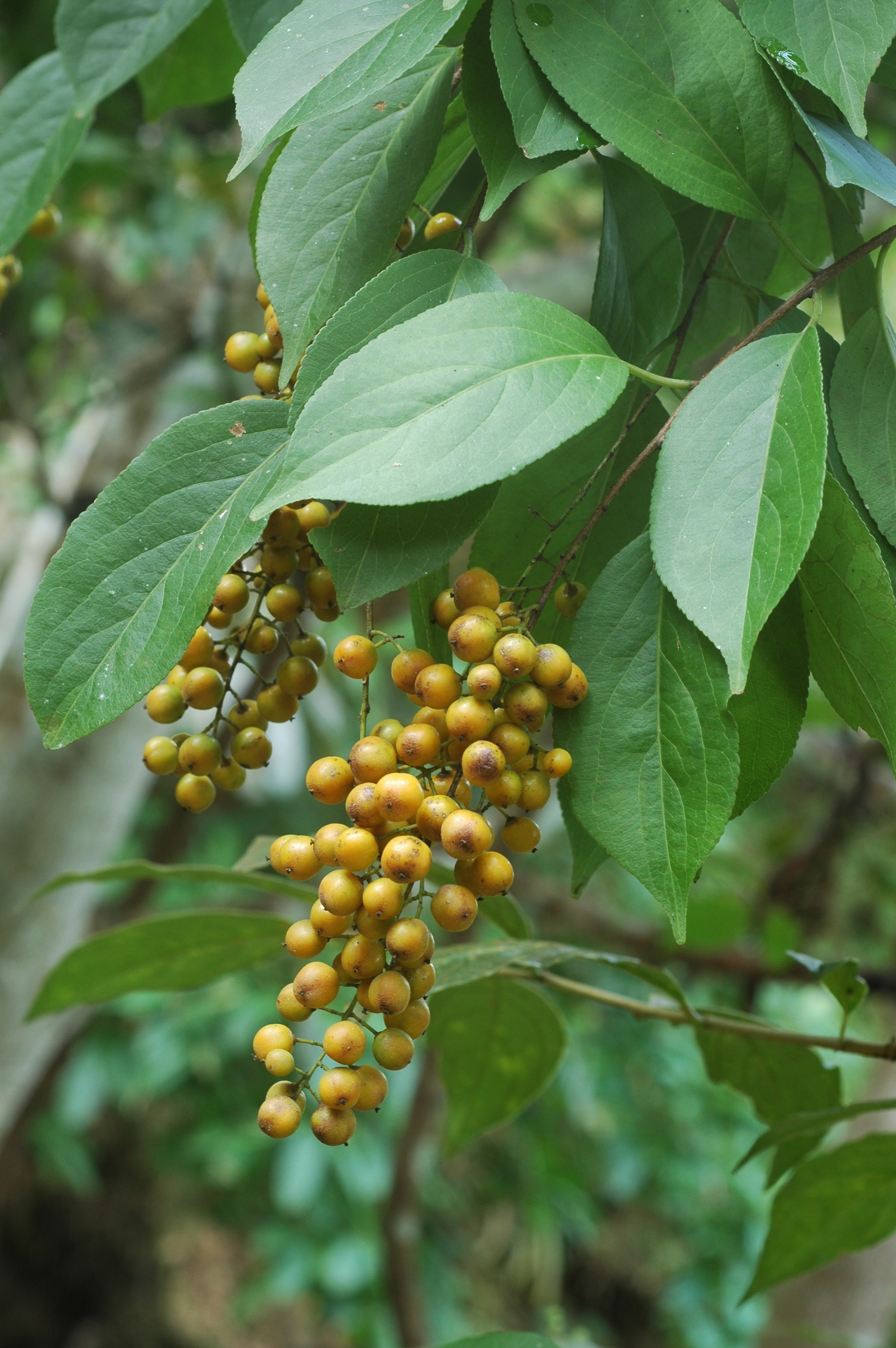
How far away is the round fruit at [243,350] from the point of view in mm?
407

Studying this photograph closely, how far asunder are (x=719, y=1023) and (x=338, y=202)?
1.46 ft

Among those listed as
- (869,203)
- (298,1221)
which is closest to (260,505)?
(869,203)

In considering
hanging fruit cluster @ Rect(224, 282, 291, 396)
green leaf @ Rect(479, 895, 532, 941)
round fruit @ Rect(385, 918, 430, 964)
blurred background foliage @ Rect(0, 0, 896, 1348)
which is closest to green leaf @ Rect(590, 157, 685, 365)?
hanging fruit cluster @ Rect(224, 282, 291, 396)

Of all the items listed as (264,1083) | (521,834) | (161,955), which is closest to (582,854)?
(521,834)

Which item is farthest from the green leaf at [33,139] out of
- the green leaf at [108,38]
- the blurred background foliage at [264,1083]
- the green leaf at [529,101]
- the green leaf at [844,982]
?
the blurred background foliage at [264,1083]

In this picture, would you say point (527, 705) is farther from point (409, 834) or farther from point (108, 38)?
point (108, 38)

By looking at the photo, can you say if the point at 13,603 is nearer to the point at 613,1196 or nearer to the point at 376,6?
the point at 376,6

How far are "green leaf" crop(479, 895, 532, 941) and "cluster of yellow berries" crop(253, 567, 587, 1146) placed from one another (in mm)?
263

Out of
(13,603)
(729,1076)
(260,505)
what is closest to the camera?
(260,505)

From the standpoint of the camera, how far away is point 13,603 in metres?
1.76

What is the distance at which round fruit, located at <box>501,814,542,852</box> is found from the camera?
1.18ft

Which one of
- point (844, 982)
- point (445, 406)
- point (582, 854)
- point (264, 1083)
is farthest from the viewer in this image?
point (264, 1083)

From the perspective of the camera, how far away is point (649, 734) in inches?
13.4

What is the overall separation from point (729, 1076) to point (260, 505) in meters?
0.47
